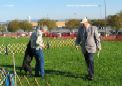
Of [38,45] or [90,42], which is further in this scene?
[38,45]

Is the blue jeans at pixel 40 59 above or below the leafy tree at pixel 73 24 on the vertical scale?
above

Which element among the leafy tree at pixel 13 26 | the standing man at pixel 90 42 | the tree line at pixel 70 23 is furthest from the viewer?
the leafy tree at pixel 13 26

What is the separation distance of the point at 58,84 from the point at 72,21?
112231 mm

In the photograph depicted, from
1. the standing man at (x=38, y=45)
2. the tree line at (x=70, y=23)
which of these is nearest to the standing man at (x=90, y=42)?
the standing man at (x=38, y=45)

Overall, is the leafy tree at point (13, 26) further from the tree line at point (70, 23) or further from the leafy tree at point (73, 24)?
the leafy tree at point (73, 24)

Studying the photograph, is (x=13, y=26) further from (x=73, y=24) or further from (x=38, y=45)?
(x=38, y=45)

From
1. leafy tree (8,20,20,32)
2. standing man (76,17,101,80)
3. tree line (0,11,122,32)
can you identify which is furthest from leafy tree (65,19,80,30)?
standing man (76,17,101,80)

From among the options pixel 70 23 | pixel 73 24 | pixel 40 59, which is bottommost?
pixel 73 24

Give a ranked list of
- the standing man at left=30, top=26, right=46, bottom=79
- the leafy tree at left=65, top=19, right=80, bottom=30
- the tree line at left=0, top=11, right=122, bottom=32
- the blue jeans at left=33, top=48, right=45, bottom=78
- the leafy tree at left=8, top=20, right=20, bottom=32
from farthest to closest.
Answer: the leafy tree at left=8, top=20, right=20, bottom=32
the leafy tree at left=65, top=19, right=80, bottom=30
the tree line at left=0, top=11, right=122, bottom=32
the blue jeans at left=33, top=48, right=45, bottom=78
the standing man at left=30, top=26, right=46, bottom=79

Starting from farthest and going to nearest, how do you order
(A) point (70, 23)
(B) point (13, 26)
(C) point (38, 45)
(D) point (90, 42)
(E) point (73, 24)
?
1. (B) point (13, 26)
2. (A) point (70, 23)
3. (E) point (73, 24)
4. (C) point (38, 45)
5. (D) point (90, 42)

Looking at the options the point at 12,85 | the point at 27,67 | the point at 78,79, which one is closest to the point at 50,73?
the point at 27,67

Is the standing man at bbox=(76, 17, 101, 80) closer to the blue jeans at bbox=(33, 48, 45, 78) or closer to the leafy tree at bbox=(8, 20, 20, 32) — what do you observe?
the blue jeans at bbox=(33, 48, 45, 78)

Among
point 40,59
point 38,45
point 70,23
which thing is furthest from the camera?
point 70,23

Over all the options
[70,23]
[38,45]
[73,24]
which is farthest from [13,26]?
[38,45]
